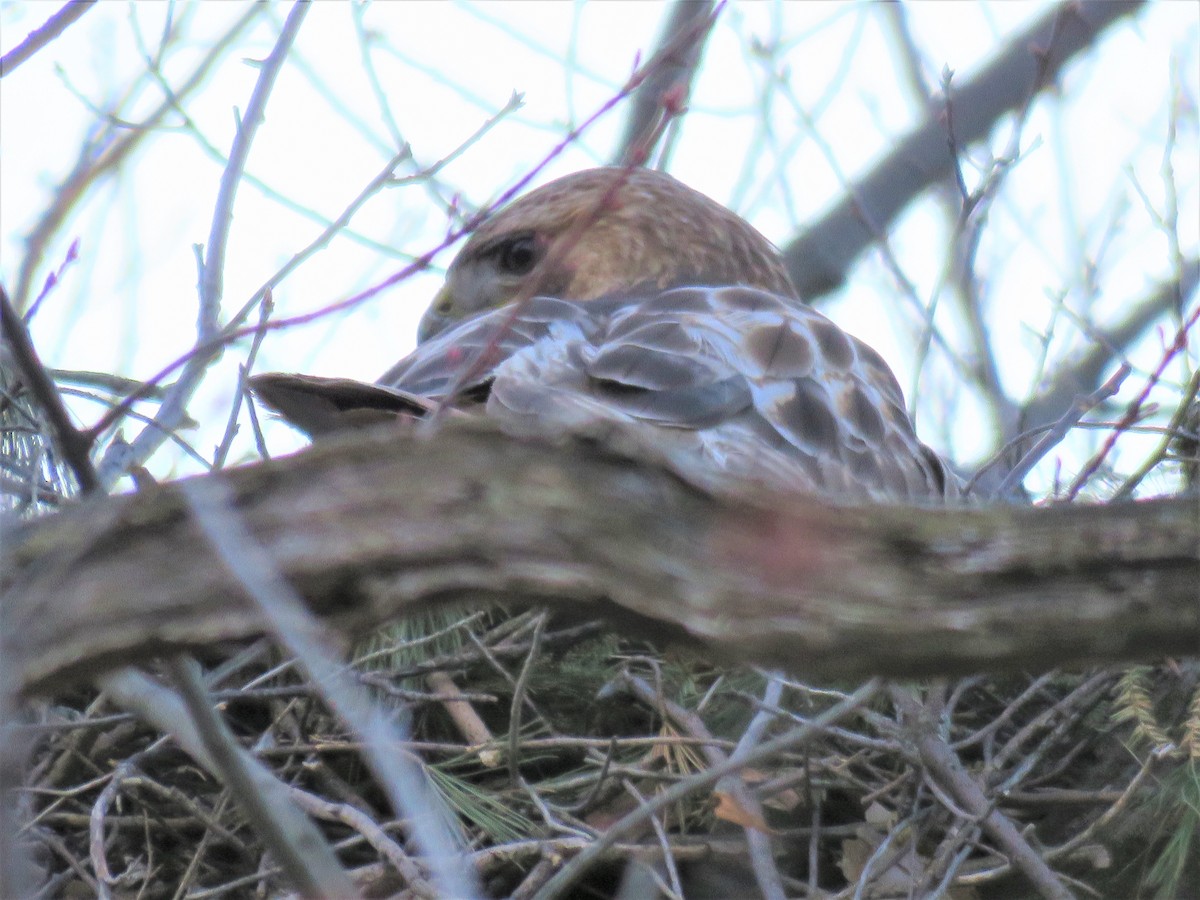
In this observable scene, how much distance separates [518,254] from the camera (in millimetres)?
5656

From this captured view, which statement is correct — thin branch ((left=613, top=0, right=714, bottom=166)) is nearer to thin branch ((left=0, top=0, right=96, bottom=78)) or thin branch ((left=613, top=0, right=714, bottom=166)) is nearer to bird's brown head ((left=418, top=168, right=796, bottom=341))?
bird's brown head ((left=418, top=168, right=796, bottom=341))

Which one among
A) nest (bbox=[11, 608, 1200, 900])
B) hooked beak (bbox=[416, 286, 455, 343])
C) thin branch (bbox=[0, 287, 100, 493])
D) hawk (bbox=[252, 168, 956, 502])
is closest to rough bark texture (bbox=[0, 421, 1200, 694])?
thin branch (bbox=[0, 287, 100, 493])

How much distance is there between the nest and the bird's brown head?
190 centimetres

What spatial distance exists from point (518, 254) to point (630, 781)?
2549 millimetres

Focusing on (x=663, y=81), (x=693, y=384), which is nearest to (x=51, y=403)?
(x=693, y=384)

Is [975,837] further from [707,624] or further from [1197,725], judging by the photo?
[707,624]

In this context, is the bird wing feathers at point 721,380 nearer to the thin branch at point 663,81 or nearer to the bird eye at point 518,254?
the thin branch at point 663,81

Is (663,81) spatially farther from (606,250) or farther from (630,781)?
(630,781)

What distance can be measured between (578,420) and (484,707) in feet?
8.09

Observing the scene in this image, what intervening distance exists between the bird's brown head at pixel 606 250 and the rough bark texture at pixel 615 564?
387 cm

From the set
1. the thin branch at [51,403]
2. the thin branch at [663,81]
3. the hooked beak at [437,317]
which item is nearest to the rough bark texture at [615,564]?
the thin branch at [51,403]

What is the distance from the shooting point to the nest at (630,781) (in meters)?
3.33

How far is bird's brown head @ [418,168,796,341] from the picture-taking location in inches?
221

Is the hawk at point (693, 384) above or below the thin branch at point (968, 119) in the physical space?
below
